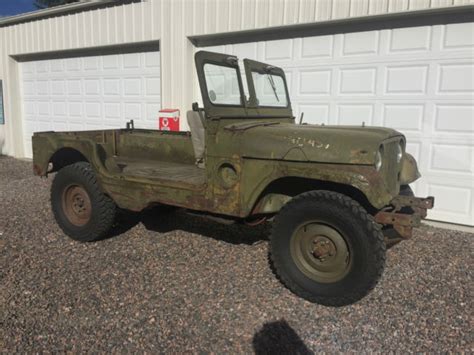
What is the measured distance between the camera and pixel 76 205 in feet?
15.7

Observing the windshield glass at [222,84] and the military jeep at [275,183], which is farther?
the windshield glass at [222,84]

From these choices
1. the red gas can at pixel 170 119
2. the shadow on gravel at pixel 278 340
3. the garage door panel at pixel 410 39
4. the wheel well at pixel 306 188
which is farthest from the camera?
the red gas can at pixel 170 119

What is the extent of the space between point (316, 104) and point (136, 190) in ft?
11.1

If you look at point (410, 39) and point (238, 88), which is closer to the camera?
point (238, 88)

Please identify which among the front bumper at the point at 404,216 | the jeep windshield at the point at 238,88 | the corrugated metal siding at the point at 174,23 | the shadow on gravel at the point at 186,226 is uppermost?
the corrugated metal siding at the point at 174,23

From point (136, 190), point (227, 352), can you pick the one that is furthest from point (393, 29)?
point (227, 352)

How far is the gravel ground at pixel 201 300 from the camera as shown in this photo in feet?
9.26

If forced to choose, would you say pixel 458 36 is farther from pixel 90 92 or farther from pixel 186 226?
pixel 90 92

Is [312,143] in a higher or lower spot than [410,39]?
lower

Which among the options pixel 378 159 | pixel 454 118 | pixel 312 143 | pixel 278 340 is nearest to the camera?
pixel 278 340

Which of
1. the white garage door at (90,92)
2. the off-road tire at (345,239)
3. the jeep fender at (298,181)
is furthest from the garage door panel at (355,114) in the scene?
the white garage door at (90,92)

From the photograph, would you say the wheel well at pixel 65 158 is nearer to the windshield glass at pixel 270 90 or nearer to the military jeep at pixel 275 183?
the military jeep at pixel 275 183

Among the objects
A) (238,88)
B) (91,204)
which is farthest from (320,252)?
(91,204)

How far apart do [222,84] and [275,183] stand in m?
1.19
